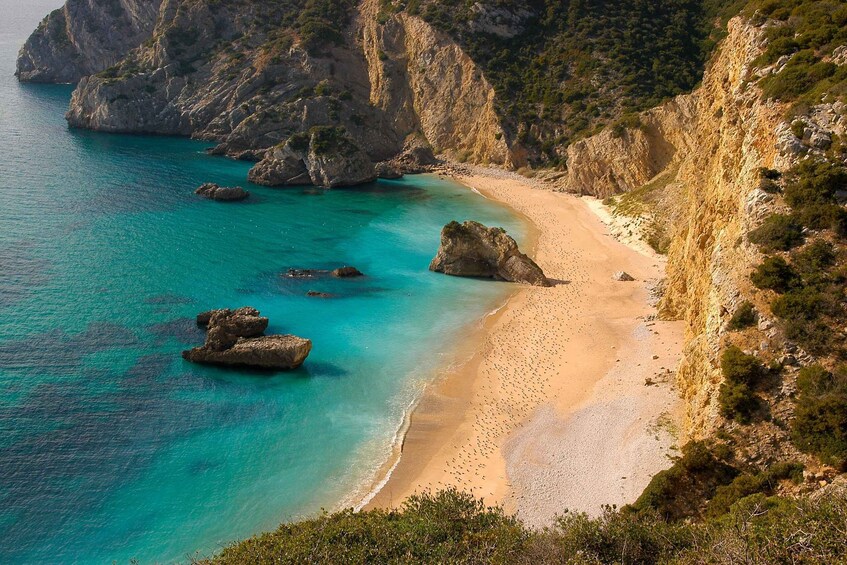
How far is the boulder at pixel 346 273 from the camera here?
164ft

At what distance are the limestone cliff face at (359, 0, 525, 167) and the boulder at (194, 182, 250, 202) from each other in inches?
1249

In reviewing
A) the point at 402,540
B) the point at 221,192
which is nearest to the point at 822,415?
the point at 402,540

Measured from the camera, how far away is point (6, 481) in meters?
25.7

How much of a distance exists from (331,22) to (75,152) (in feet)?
144

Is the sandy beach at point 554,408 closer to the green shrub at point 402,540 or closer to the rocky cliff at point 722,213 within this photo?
the rocky cliff at point 722,213

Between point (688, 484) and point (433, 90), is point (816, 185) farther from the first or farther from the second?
point (433, 90)

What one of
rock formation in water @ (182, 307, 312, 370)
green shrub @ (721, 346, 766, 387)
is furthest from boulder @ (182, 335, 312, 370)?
green shrub @ (721, 346, 766, 387)

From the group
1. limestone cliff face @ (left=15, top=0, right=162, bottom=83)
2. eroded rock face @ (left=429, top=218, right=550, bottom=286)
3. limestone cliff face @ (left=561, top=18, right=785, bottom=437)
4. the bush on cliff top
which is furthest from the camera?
limestone cliff face @ (left=15, top=0, right=162, bottom=83)

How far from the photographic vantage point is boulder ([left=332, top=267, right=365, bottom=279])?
1971 inches

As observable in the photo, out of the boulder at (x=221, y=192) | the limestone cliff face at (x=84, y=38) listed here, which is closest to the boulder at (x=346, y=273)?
the boulder at (x=221, y=192)

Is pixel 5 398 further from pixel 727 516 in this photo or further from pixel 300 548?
pixel 727 516

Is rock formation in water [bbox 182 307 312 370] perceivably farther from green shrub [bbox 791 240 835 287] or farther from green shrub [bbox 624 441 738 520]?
green shrub [bbox 791 240 835 287]

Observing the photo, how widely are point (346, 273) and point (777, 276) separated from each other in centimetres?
3344

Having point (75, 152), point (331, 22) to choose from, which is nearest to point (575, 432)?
point (75, 152)
